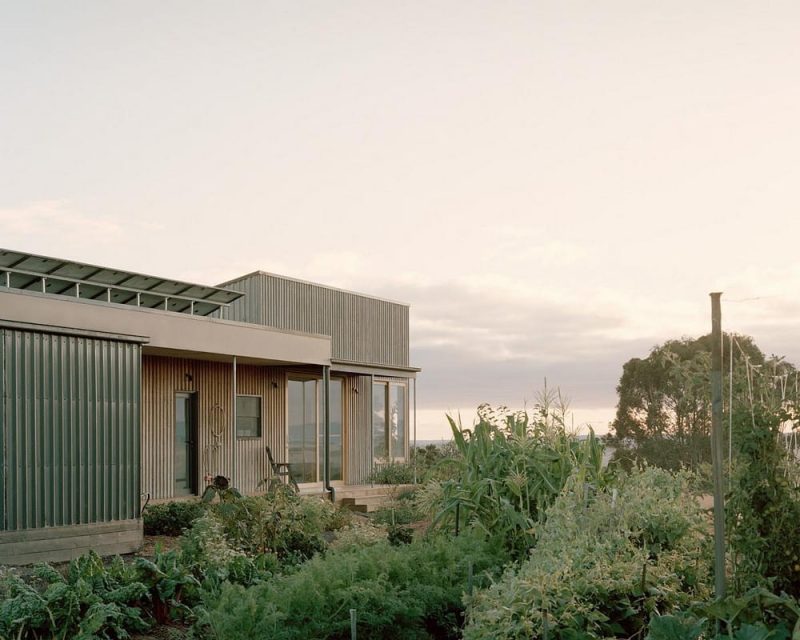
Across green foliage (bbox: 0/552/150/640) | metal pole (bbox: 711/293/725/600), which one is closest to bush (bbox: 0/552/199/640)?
green foliage (bbox: 0/552/150/640)

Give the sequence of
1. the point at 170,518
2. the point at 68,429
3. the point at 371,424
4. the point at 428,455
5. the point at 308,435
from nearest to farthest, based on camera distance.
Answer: the point at 68,429, the point at 170,518, the point at 308,435, the point at 371,424, the point at 428,455

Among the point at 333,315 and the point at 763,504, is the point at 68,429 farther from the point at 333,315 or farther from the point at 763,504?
the point at 333,315

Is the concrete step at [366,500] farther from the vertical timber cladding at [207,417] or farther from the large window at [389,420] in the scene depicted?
the large window at [389,420]

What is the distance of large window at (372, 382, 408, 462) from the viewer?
67.6ft

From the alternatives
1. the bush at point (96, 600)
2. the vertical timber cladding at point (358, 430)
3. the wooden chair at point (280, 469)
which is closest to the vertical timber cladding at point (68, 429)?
the bush at point (96, 600)

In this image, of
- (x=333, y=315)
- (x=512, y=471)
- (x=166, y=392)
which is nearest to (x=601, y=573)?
(x=512, y=471)

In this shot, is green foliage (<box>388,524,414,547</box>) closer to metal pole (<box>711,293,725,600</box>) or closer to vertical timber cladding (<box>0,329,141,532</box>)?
vertical timber cladding (<box>0,329,141,532</box>)

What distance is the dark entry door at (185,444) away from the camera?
51.7ft

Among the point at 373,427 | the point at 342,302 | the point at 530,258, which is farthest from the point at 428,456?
the point at 530,258

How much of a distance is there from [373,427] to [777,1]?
47.6 feet

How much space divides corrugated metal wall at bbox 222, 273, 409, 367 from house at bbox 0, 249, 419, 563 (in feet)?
0.13

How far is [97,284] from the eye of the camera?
13.2 meters

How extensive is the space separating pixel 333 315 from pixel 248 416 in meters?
3.79

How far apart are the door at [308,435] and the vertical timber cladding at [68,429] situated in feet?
22.9
